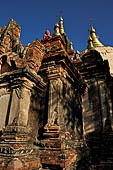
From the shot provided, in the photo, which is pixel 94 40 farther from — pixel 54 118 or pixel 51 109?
pixel 54 118

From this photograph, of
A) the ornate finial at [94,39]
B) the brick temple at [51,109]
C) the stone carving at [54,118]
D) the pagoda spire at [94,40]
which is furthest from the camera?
the ornate finial at [94,39]

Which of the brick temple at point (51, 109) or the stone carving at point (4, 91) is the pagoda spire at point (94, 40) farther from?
the stone carving at point (4, 91)

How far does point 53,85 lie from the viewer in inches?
196

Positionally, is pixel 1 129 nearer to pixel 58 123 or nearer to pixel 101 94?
pixel 58 123

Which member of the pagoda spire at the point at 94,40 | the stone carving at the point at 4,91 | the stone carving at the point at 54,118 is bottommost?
the stone carving at the point at 54,118

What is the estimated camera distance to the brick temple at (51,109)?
371 cm

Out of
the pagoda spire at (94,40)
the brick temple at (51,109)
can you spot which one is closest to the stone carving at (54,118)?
the brick temple at (51,109)

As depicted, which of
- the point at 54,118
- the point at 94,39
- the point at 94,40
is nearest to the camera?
the point at 54,118

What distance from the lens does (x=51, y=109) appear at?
15.2ft

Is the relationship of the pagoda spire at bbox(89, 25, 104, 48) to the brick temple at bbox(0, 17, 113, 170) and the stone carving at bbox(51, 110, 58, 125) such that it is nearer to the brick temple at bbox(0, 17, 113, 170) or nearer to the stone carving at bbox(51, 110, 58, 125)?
the brick temple at bbox(0, 17, 113, 170)

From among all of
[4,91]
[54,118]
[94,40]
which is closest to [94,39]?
[94,40]

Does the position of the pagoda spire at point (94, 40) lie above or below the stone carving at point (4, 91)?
above

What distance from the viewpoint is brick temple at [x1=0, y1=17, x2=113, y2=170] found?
3.71 metres

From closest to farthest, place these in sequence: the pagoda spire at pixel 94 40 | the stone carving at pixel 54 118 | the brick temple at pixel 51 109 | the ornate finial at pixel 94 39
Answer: the brick temple at pixel 51 109 < the stone carving at pixel 54 118 < the pagoda spire at pixel 94 40 < the ornate finial at pixel 94 39
